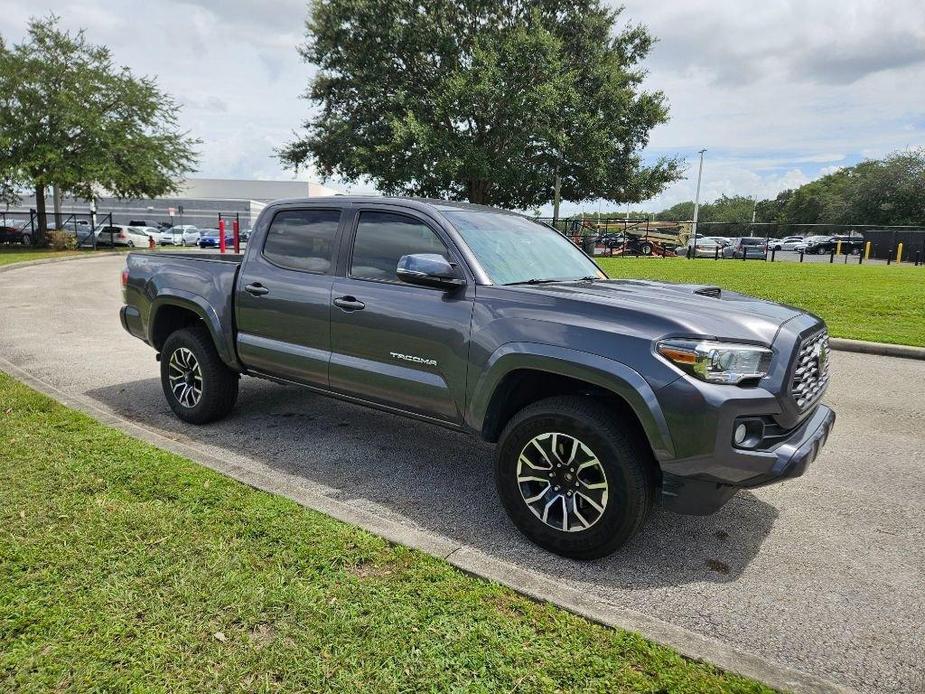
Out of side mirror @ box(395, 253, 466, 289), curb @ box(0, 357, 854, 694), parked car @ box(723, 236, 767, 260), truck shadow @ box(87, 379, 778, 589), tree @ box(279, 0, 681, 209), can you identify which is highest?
tree @ box(279, 0, 681, 209)

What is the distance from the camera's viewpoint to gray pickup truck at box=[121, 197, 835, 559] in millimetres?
2980

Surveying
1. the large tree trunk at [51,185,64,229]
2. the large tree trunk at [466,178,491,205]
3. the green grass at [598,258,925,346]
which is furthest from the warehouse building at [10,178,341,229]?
the green grass at [598,258,925,346]

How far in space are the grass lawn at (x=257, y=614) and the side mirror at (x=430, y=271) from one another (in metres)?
1.40

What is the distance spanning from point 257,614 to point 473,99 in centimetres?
2591

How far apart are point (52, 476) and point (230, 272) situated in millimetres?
1892

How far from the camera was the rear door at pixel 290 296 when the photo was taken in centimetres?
444

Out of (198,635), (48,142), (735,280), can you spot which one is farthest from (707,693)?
(48,142)

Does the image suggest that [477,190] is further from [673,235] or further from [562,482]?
[562,482]

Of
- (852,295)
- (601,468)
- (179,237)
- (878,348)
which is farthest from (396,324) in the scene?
(179,237)

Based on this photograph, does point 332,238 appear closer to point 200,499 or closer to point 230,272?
point 230,272

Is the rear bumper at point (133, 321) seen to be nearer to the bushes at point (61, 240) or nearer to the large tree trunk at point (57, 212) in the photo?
the bushes at point (61, 240)

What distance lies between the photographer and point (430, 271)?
11.8 feet

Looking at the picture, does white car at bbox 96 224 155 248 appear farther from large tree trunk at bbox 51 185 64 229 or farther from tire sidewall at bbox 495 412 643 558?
tire sidewall at bbox 495 412 643 558

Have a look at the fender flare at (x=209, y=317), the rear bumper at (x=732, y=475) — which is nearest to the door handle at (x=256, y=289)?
the fender flare at (x=209, y=317)
